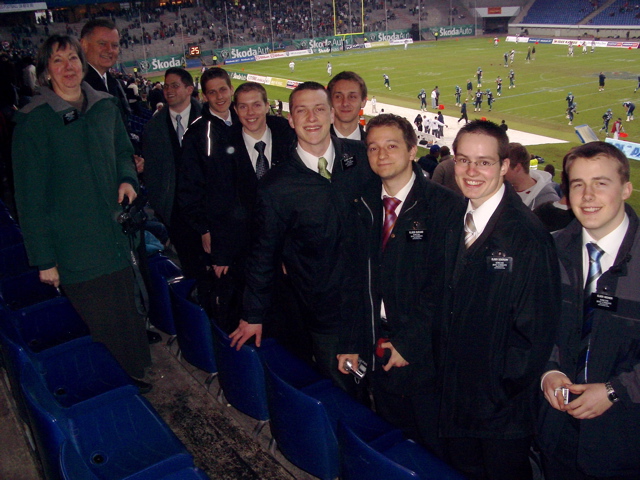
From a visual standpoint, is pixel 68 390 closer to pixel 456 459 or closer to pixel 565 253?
pixel 456 459

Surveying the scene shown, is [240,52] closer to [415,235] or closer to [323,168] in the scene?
[323,168]

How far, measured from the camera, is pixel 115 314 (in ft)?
13.0

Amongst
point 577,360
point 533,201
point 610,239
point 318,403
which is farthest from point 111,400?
point 533,201

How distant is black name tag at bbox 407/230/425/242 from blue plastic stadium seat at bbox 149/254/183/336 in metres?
2.26

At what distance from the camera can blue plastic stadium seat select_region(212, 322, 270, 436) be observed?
333 centimetres

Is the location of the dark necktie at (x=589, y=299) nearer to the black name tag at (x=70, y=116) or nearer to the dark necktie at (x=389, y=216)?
the dark necktie at (x=389, y=216)

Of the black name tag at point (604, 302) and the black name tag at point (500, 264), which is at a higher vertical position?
the black name tag at point (500, 264)

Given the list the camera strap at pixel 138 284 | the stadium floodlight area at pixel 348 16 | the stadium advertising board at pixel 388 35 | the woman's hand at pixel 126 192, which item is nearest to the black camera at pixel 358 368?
the camera strap at pixel 138 284

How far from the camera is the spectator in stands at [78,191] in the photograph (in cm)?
351

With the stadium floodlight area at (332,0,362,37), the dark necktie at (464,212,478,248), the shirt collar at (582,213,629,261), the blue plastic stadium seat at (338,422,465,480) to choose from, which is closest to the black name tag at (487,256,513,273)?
the dark necktie at (464,212,478,248)

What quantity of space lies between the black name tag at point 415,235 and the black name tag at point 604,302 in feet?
2.80

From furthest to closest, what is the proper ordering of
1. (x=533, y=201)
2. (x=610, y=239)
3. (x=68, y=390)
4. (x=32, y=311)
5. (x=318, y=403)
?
1. (x=533, y=201)
2. (x=32, y=311)
3. (x=68, y=390)
4. (x=318, y=403)
5. (x=610, y=239)

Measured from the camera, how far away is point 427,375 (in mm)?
3014

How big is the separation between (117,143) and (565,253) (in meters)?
3.08
